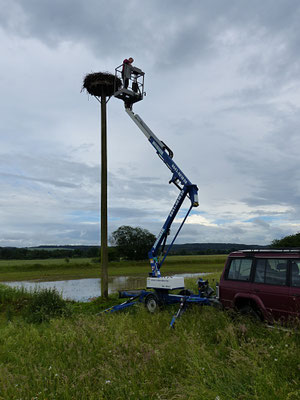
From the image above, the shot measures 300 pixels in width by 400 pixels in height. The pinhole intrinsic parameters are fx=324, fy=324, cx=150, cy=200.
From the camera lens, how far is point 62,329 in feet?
27.2

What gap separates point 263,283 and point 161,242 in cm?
622

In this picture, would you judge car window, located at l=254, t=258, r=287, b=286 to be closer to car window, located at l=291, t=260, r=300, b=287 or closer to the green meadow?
car window, located at l=291, t=260, r=300, b=287

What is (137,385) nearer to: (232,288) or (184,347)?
(184,347)

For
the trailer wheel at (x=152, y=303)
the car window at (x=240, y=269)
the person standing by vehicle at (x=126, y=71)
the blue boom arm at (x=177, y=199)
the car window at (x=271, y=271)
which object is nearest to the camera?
the car window at (x=271, y=271)

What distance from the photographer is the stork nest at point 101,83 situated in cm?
1540

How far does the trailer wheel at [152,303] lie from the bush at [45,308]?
281 cm

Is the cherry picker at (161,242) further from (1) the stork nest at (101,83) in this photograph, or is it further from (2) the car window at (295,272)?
(2) the car window at (295,272)

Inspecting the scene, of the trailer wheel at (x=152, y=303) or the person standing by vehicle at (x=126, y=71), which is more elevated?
the person standing by vehicle at (x=126, y=71)

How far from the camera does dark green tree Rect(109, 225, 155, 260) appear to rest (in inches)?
2768

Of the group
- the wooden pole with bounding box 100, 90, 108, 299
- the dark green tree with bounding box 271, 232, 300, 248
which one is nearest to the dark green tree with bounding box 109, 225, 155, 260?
the dark green tree with bounding box 271, 232, 300, 248

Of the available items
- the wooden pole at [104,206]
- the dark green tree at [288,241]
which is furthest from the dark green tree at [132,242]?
the wooden pole at [104,206]

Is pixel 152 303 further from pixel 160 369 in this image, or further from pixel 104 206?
pixel 160 369

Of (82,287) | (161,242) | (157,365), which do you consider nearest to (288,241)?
(82,287)

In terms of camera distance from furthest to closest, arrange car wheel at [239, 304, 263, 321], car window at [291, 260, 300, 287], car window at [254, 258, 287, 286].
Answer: car wheel at [239, 304, 263, 321] → car window at [254, 258, 287, 286] → car window at [291, 260, 300, 287]
